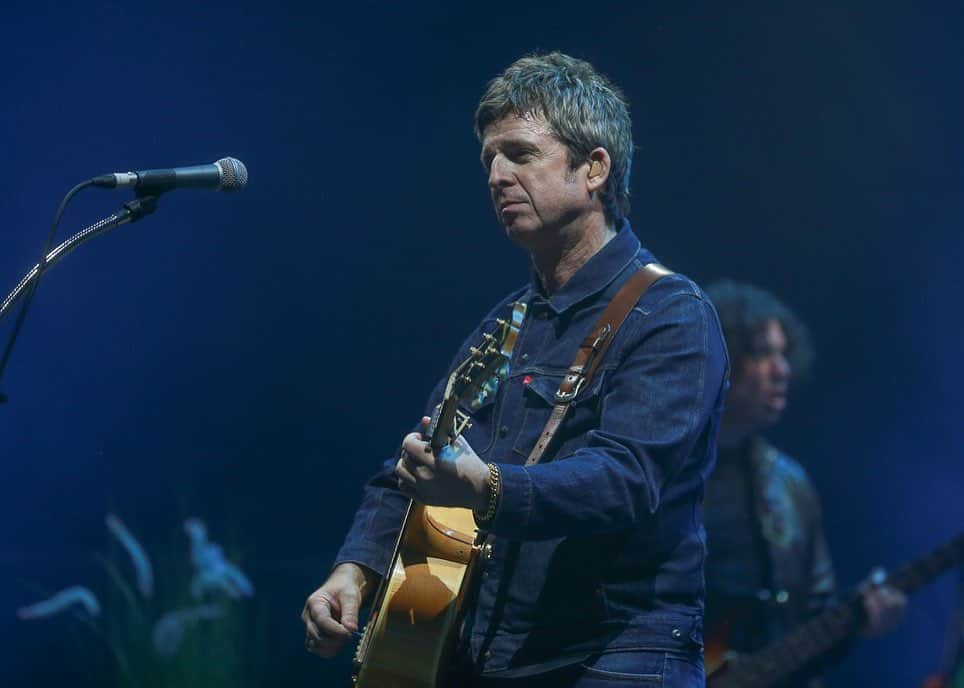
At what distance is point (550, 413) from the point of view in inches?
97.3

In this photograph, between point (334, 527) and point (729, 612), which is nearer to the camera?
point (729, 612)

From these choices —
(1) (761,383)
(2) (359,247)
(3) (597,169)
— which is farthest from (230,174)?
(1) (761,383)

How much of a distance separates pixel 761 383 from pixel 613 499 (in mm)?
3109

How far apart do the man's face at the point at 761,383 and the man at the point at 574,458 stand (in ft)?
7.68

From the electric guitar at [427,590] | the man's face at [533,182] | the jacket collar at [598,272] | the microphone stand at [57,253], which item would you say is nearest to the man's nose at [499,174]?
the man's face at [533,182]

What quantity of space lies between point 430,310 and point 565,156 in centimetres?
296

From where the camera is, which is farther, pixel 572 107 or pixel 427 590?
pixel 572 107

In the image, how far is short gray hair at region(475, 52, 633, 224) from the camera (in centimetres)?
268

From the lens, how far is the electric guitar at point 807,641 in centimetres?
461

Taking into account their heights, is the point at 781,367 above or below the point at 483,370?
below

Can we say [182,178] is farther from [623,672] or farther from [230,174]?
[623,672]

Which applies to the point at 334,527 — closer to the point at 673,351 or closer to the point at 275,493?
the point at 275,493

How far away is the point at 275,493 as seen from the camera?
5.38 m

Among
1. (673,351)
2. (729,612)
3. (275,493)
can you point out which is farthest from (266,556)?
(673,351)
